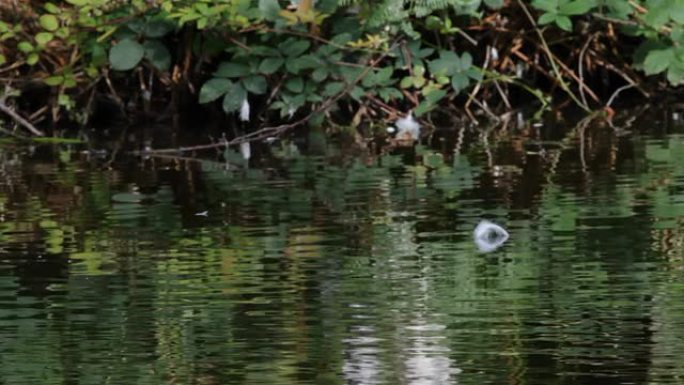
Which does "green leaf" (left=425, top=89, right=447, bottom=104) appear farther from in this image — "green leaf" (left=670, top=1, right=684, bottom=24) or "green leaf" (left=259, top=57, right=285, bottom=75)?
"green leaf" (left=670, top=1, right=684, bottom=24)

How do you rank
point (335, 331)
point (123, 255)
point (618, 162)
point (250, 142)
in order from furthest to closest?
point (250, 142), point (618, 162), point (123, 255), point (335, 331)

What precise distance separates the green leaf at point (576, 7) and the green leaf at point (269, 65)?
3.39ft

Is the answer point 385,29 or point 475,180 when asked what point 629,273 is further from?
point 385,29

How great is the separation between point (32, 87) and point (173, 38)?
59 cm

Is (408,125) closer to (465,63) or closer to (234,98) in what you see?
(465,63)

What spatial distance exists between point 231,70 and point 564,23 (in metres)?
1.21

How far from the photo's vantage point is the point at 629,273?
3379mm

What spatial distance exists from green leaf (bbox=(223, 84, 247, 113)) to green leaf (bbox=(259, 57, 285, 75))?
0.12 metres

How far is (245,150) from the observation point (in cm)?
Answer: 587

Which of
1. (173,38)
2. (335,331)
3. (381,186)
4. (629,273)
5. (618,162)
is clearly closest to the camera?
(335,331)

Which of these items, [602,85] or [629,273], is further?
[602,85]

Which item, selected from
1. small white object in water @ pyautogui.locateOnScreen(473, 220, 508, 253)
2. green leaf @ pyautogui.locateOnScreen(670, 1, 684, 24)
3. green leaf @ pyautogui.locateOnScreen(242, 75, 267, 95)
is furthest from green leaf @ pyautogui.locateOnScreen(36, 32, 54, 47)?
small white object in water @ pyautogui.locateOnScreen(473, 220, 508, 253)

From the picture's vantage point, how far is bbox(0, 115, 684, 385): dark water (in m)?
2.71

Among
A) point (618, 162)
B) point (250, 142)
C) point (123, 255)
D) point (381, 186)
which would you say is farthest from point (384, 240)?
point (250, 142)
